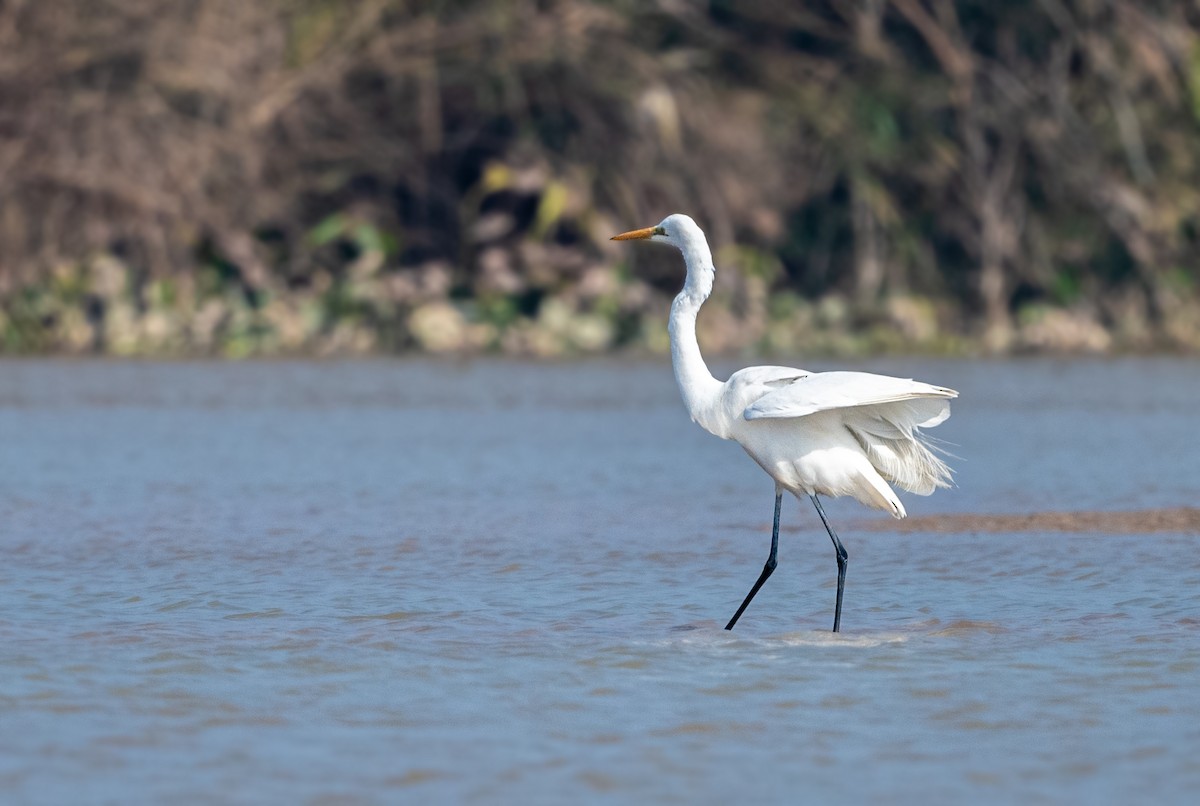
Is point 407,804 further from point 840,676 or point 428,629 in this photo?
point 428,629

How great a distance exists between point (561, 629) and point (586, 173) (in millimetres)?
15649

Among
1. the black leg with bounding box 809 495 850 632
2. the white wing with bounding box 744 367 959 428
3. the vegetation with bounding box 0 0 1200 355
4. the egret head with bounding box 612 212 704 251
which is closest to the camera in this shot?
the white wing with bounding box 744 367 959 428

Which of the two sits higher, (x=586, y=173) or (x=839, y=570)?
(x=586, y=173)

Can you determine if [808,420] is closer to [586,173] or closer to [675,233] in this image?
[675,233]

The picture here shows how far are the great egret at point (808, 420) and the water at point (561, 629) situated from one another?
477mm

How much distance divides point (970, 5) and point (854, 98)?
1.92m

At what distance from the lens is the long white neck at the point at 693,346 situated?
708 cm

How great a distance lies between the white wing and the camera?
21.6 feet

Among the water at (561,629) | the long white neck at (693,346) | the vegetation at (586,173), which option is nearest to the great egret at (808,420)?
the long white neck at (693,346)

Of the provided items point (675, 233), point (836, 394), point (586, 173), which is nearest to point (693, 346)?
point (675, 233)

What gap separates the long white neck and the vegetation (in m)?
14.3

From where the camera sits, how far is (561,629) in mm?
6855

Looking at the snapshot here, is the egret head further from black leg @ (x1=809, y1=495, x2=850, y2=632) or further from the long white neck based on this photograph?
black leg @ (x1=809, y1=495, x2=850, y2=632)

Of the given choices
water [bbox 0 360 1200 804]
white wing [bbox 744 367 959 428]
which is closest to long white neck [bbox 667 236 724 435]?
white wing [bbox 744 367 959 428]
